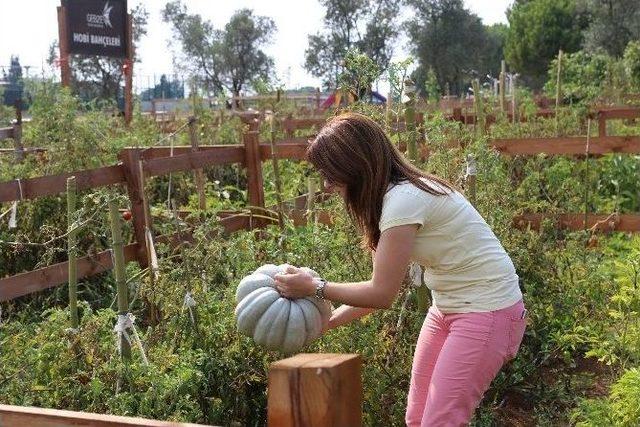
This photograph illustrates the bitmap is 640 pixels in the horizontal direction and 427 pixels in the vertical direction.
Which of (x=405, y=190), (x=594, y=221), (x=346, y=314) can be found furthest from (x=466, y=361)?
(x=594, y=221)

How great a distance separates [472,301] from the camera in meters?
2.80

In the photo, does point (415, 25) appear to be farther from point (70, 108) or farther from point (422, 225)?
point (422, 225)

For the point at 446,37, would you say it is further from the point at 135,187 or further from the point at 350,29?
the point at 135,187

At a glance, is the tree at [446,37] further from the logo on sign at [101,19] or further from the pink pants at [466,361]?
the pink pants at [466,361]

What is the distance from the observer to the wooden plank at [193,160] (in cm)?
614

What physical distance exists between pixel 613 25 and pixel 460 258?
1644 inches

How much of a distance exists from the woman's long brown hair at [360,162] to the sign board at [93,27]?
1525cm

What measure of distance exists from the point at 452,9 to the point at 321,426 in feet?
181

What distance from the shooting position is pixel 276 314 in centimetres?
279

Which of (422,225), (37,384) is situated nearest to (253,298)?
(422,225)

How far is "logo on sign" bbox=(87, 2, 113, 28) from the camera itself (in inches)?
677

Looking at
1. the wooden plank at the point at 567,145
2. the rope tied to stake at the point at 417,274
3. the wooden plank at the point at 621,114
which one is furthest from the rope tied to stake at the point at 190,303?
the wooden plank at the point at 621,114

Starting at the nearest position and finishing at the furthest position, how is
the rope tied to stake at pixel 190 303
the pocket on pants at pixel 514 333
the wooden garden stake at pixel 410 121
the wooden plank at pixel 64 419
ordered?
the wooden plank at pixel 64 419
the pocket on pants at pixel 514 333
the rope tied to stake at pixel 190 303
the wooden garden stake at pixel 410 121

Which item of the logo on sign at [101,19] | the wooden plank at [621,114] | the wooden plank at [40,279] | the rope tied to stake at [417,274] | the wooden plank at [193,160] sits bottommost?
the wooden plank at [40,279]
